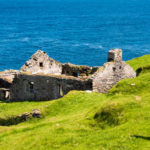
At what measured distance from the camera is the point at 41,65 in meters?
53.0

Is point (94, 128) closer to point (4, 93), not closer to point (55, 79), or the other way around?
point (55, 79)

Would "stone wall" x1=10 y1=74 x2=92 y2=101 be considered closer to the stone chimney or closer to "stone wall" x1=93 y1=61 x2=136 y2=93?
"stone wall" x1=93 y1=61 x2=136 y2=93

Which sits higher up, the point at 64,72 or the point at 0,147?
the point at 64,72

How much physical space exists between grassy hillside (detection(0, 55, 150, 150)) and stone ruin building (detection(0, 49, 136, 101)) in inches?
347

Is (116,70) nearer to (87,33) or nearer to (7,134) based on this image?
(7,134)

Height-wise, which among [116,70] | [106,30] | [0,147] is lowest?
[0,147]

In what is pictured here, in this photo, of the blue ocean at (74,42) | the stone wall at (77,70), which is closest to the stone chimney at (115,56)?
the stone wall at (77,70)

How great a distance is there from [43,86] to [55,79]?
2565mm

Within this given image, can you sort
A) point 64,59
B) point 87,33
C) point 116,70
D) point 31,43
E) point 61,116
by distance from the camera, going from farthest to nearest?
point 87,33 < point 31,43 < point 64,59 < point 116,70 < point 61,116

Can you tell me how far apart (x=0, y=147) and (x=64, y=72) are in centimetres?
2790

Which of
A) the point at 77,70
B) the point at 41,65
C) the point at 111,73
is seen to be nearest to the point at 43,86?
the point at 41,65

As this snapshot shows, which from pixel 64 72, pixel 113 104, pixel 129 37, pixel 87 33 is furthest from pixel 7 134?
pixel 87 33

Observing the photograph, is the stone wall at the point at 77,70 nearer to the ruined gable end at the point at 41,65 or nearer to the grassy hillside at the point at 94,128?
the ruined gable end at the point at 41,65

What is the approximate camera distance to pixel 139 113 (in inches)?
962
